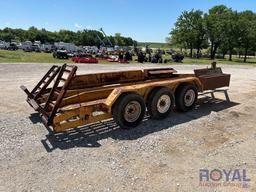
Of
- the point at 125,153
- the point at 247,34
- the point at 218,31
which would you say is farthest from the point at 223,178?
the point at 218,31

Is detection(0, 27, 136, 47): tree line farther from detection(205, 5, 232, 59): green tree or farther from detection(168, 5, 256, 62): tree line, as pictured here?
detection(205, 5, 232, 59): green tree

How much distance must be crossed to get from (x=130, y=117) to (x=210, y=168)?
238 cm

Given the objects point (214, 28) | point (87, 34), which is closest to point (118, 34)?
point (87, 34)

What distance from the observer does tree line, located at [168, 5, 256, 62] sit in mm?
49188

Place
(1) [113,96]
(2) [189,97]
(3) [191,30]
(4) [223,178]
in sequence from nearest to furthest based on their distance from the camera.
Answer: (4) [223,178], (1) [113,96], (2) [189,97], (3) [191,30]

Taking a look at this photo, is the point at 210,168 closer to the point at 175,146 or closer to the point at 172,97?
the point at 175,146

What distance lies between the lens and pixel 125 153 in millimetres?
5254

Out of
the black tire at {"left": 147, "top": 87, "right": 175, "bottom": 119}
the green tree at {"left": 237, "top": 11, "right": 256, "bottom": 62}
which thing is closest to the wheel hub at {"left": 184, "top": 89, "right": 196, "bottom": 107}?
the black tire at {"left": 147, "top": 87, "right": 175, "bottom": 119}

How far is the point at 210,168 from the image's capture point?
4730 mm

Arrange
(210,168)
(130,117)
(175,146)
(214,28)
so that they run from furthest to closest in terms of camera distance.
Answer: (214,28) → (130,117) → (175,146) → (210,168)

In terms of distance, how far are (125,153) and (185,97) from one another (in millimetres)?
3429

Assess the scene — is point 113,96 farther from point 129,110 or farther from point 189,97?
point 189,97

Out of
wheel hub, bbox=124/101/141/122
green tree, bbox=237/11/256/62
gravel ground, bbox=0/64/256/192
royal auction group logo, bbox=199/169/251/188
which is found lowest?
royal auction group logo, bbox=199/169/251/188

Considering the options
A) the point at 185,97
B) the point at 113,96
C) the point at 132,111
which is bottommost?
the point at 132,111
